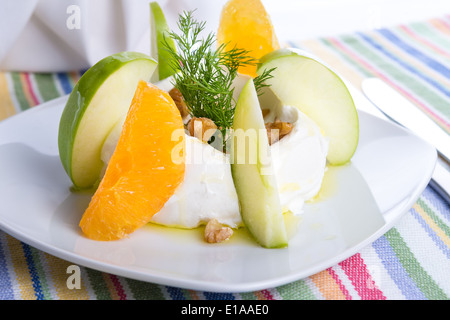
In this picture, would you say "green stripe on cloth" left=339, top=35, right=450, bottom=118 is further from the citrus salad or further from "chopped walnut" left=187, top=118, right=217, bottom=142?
"chopped walnut" left=187, top=118, right=217, bottom=142

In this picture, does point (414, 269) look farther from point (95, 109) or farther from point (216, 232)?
point (95, 109)

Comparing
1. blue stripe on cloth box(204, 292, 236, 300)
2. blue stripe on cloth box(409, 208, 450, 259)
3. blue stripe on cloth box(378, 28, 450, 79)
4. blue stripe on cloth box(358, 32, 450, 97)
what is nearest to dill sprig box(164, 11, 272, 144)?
blue stripe on cloth box(204, 292, 236, 300)


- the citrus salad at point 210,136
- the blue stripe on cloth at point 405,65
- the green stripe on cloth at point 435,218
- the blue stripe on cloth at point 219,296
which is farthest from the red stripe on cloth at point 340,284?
the blue stripe on cloth at point 405,65

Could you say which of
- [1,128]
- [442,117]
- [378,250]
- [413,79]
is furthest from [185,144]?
[413,79]

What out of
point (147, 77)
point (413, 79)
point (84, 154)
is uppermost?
point (147, 77)

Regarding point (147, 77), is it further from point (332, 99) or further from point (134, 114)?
point (332, 99)
